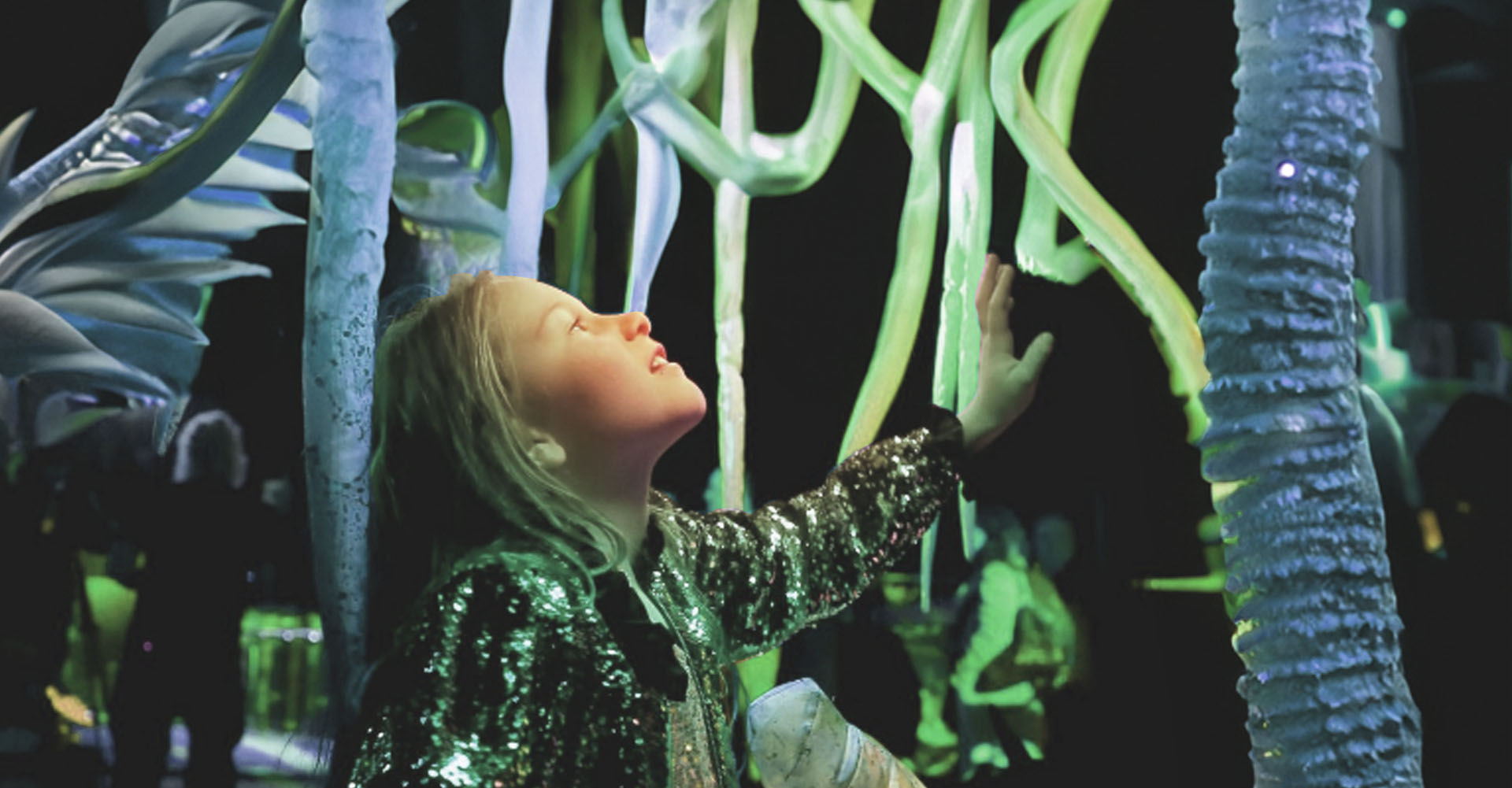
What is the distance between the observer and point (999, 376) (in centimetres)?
116

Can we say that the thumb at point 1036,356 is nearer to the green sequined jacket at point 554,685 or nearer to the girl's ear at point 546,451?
the green sequined jacket at point 554,685

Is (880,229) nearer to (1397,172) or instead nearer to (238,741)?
(1397,172)

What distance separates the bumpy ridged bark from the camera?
3.27 feet

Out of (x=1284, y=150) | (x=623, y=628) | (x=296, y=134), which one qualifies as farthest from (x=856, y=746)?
(x=296, y=134)

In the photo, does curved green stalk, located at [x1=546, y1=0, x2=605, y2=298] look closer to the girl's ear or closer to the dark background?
the dark background

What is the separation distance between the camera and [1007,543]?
1457 millimetres

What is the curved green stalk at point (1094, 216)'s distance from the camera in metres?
1.39

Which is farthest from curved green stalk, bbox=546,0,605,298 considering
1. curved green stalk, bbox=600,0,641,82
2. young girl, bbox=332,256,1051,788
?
young girl, bbox=332,256,1051,788

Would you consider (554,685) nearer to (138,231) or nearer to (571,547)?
(571,547)

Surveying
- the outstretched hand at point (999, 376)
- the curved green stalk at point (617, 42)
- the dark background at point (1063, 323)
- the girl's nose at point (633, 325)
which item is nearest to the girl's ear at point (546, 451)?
the girl's nose at point (633, 325)

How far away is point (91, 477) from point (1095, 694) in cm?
131

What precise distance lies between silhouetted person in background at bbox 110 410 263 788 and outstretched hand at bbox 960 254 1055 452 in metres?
0.96

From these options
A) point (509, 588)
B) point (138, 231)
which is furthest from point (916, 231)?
point (138, 231)

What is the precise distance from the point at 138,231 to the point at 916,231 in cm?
100
